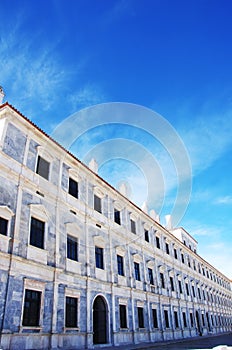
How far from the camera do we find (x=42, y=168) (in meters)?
15.5

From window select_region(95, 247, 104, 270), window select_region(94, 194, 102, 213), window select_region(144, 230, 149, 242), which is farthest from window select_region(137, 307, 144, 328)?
window select_region(94, 194, 102, 213)

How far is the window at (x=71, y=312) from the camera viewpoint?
1380 cm

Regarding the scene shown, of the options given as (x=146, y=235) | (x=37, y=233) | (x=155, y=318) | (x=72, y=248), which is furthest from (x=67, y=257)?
(x=146, y=235)

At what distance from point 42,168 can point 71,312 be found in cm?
746

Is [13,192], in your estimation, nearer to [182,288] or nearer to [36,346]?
[36,346]

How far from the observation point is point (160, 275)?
2675 cm

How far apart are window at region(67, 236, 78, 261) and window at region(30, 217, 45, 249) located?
2.07 metres

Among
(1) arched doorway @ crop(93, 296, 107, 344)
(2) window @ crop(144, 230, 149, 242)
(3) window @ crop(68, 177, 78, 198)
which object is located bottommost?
(1) arched doorway @ crop(93, 296, 107, 344)

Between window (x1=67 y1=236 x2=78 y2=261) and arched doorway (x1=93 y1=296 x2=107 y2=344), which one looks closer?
window (x1=67 y1=236 x2=78 y2=261)

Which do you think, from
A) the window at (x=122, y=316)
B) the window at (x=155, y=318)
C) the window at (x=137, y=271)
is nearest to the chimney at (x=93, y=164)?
the window at (x=137, y=271)

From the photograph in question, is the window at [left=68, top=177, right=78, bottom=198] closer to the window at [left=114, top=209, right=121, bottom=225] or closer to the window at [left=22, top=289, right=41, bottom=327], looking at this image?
the window at [left=114, top=209, right=121, bottom=225]

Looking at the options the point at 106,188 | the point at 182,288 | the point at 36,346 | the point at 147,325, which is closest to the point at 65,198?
the point at 106,188

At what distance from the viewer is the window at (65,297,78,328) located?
1380 cm

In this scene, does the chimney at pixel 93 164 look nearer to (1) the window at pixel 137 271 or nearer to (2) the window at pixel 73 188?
(2) the window at pixel 73 188
